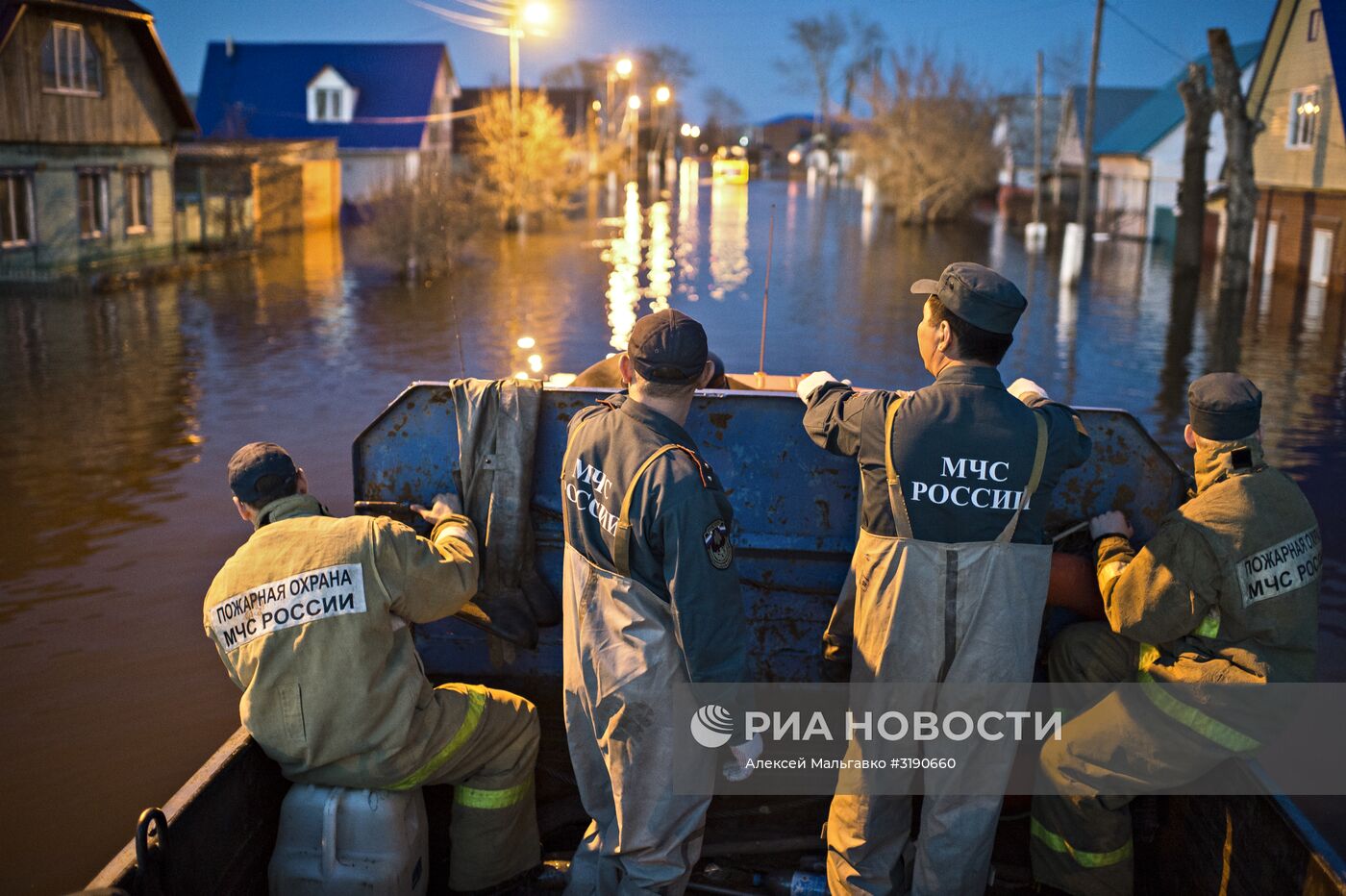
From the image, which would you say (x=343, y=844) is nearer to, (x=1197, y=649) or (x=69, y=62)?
(x=1197, y=649)

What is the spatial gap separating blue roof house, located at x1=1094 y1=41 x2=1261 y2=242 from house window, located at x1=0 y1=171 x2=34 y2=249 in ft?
111

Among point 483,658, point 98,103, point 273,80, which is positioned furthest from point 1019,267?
point 273,80

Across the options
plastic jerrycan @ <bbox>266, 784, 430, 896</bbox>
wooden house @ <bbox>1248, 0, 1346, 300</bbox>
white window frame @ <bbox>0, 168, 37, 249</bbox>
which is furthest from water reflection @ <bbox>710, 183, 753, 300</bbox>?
plastic jerrycan @ <bbox>266, 784, 430, 896</bbox>

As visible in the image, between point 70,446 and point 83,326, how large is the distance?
8002 millimetres

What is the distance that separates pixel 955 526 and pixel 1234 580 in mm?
875

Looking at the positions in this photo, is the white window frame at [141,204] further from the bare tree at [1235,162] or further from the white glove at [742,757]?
the white glove at [742,757]

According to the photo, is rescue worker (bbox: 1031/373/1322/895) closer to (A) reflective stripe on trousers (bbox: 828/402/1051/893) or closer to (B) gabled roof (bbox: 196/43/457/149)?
(A) reflective stripe on trousers (bbox: 828/402/1051/893)

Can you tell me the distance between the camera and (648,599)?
11.4 ft

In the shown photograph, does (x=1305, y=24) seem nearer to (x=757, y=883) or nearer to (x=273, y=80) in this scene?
(x=757, y=883)

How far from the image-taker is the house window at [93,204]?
2538cm

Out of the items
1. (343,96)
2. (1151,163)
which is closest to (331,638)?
(1151,163)

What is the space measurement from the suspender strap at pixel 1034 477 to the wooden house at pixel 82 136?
23.3 meters

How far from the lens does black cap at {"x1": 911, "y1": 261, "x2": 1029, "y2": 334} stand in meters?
3.56

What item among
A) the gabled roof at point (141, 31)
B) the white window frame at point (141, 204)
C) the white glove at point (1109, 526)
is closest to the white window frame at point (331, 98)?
the gabled roof at point (141, 31)
